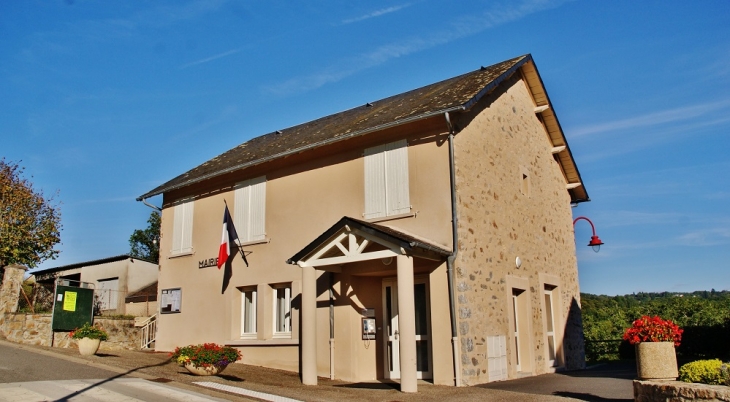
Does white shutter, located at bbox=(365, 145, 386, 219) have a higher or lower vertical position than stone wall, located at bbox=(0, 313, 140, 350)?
higher

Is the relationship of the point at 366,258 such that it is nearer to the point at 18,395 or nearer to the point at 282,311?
the point at 282,311

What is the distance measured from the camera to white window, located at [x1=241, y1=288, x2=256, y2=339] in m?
15.2

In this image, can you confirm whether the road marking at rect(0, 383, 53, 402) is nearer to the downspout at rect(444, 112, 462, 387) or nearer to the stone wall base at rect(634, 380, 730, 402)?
the downspout at rect(444, 112, 462, 387)

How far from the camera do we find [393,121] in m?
12.3

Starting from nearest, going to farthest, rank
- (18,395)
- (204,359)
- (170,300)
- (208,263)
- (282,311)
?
(18,395) → (204,359) → (282,311) → (208,263) → (170,300)

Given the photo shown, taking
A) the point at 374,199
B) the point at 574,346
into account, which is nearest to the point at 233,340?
the point at 374,199

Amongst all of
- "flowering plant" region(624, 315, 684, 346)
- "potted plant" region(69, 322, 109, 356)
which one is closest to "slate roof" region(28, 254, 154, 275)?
"potted plant" region(69, 322, 109, 356)

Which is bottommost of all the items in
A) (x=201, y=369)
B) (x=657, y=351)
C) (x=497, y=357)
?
(x=201, y=369)

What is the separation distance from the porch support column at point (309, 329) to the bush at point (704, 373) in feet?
20.6

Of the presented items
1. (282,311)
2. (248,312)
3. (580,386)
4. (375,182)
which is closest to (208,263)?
(248,312)

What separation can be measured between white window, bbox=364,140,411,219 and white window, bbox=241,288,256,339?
432 centimetres

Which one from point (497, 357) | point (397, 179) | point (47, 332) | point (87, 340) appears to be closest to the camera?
point (497, 357)

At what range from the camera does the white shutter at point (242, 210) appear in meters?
15.5

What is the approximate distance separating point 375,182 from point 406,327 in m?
3.75
